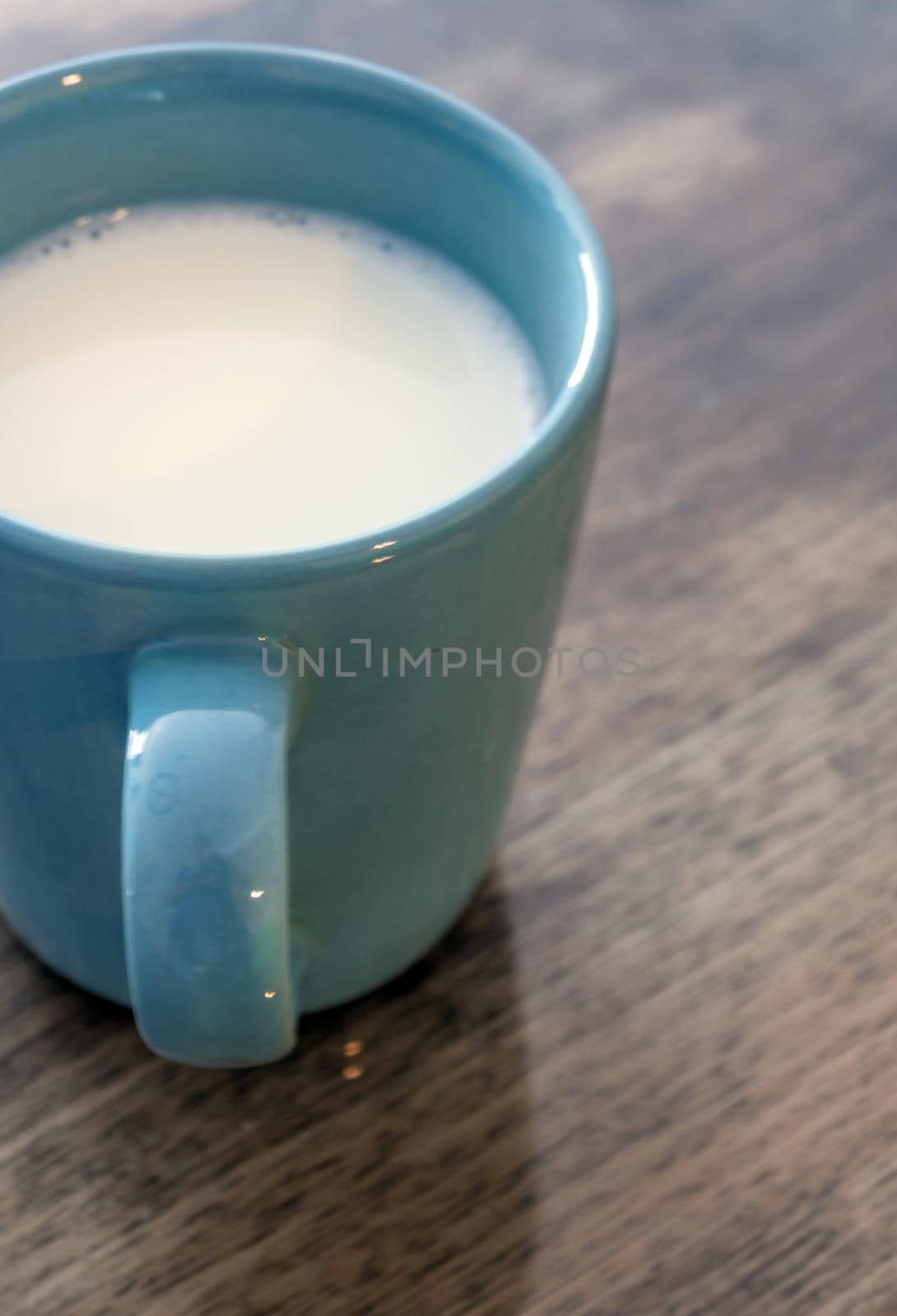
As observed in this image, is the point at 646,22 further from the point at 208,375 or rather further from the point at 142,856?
the point at 142,856

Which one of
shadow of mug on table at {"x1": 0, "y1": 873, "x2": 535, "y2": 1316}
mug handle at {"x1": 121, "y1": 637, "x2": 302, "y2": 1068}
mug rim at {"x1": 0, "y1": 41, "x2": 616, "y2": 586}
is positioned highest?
mug rim at {"x1": 0, "y1": 41, "x2": 616, "y2": 586}

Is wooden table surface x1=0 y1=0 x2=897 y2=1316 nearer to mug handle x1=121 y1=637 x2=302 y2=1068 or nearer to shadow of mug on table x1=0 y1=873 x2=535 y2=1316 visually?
shadow of mug on table x1=0 y1=873 x2=535 y2=1316

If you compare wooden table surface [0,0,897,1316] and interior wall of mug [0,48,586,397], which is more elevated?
interior wall of mug [0,48,586,397]

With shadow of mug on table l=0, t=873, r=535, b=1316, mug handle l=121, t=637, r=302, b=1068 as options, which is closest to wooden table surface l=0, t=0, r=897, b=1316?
shadow of mug on table l=0, t=873, r=535, b=1316

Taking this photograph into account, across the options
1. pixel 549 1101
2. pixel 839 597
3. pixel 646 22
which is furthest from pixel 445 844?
pixel 646 22

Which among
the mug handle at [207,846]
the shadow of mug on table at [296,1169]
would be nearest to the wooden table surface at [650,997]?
the shadow of mug on table at [296,1169]

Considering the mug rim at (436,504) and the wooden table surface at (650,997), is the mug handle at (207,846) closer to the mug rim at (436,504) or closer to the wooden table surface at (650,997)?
the mug rim at (436,504)

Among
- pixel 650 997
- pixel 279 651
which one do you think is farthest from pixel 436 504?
pixel 650 997
